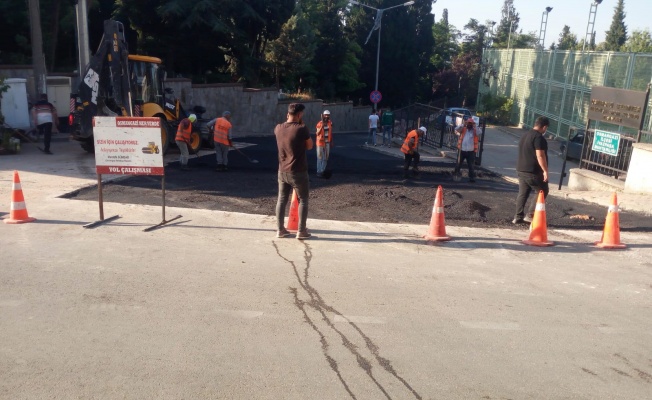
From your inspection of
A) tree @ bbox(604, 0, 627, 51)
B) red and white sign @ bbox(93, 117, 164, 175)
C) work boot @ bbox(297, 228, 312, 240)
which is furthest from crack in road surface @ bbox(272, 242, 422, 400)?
tree @ bbox(604, 0, 627, 51)

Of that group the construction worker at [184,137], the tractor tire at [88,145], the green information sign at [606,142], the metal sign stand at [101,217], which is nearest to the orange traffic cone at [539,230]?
the green information sign at [606,142]

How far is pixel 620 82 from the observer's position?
2361cm

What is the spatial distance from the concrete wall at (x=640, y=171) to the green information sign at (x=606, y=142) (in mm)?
905

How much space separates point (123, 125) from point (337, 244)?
3629 mm

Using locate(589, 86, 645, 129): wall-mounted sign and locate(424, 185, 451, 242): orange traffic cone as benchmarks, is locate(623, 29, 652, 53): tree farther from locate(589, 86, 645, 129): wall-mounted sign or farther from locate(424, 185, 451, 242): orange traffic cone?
locate(424, 185, 451, 242): orange traffic cone

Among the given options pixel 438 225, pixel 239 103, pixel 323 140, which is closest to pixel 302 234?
pixel 438 225

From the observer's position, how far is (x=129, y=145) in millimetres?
9031

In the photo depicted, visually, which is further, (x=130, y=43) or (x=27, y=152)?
(x=130, y=43)

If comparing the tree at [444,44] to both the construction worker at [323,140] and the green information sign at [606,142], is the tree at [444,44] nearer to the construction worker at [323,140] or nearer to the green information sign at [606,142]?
the green information sign at [606,142]

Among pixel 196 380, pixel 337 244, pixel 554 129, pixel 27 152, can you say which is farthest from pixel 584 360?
pixel 554 129

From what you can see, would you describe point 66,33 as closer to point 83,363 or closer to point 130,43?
point 130,43

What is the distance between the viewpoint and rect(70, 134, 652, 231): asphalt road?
10680 mm

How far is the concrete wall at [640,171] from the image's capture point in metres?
12.3

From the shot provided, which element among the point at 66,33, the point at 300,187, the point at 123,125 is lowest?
the point at 300,187
